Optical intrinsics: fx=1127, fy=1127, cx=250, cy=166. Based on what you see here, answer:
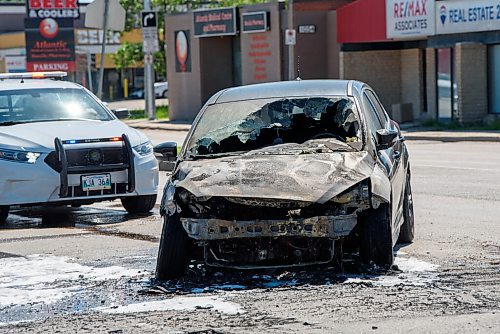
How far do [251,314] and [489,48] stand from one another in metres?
24.1

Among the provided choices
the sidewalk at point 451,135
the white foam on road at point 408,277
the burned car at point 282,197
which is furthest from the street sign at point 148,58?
the white foam on road at point 408,277

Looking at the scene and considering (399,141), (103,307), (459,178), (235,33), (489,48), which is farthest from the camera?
(235,33)

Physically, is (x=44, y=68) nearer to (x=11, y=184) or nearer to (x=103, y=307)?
(x=11, y=184)

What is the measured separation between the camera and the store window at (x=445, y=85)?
3206cm

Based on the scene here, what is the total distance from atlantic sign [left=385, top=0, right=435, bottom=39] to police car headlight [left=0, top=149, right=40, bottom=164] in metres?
20.0

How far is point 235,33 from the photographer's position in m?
39.3

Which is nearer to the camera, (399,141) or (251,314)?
(251,314)

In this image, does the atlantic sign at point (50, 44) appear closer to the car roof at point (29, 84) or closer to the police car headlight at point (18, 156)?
the car roof at point (29, 84)

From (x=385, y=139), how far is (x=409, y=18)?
23.0 metres

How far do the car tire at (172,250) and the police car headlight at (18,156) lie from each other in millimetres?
4560

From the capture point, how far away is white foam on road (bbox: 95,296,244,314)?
747 centimetres

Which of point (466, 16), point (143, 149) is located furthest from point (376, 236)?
point (466, 16)

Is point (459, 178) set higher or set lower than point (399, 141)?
lower

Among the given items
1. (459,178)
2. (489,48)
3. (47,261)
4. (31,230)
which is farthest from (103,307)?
(489,48)
